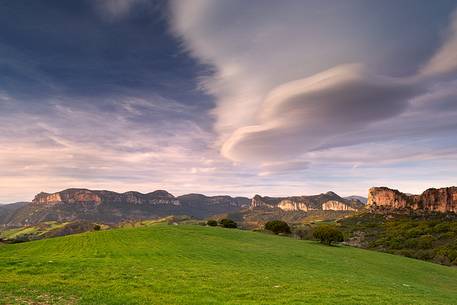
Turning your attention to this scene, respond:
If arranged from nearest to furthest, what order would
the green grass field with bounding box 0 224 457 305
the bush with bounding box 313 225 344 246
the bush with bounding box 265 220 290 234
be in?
the green grass field with bounding box 0 224 457 305 → the bush with bounding box 313 225 344 246 → the bush with bounding box 265 220 290 234

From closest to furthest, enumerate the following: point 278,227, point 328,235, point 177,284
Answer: point 177,284 < point 328,235 < point 278,227

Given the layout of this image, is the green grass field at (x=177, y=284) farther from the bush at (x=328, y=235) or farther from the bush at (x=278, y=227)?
the bush at (x=278, y=227)

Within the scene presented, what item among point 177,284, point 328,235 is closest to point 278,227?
point 328,235

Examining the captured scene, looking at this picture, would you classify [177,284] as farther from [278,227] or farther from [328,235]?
[278,227]

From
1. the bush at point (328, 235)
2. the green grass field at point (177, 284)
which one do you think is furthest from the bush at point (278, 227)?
the green grass field at point (177, 284)

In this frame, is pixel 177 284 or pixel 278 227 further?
pixel 278 227

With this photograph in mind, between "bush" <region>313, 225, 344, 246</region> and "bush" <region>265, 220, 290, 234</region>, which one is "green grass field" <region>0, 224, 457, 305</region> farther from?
"bush" <region>265, 220, 290, 234</region>

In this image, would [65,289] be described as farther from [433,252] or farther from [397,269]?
[433,252]

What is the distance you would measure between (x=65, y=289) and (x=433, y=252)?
158 meters

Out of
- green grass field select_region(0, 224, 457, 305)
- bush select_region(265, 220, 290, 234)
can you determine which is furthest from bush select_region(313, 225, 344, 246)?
green grass field select_region(0, 224, 457, 305)

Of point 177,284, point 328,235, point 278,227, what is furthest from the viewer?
point 278,227

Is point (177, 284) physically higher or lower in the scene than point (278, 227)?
lower

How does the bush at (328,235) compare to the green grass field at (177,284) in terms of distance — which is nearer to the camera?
the green grass field at (177,284)

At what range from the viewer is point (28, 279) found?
110 feet
